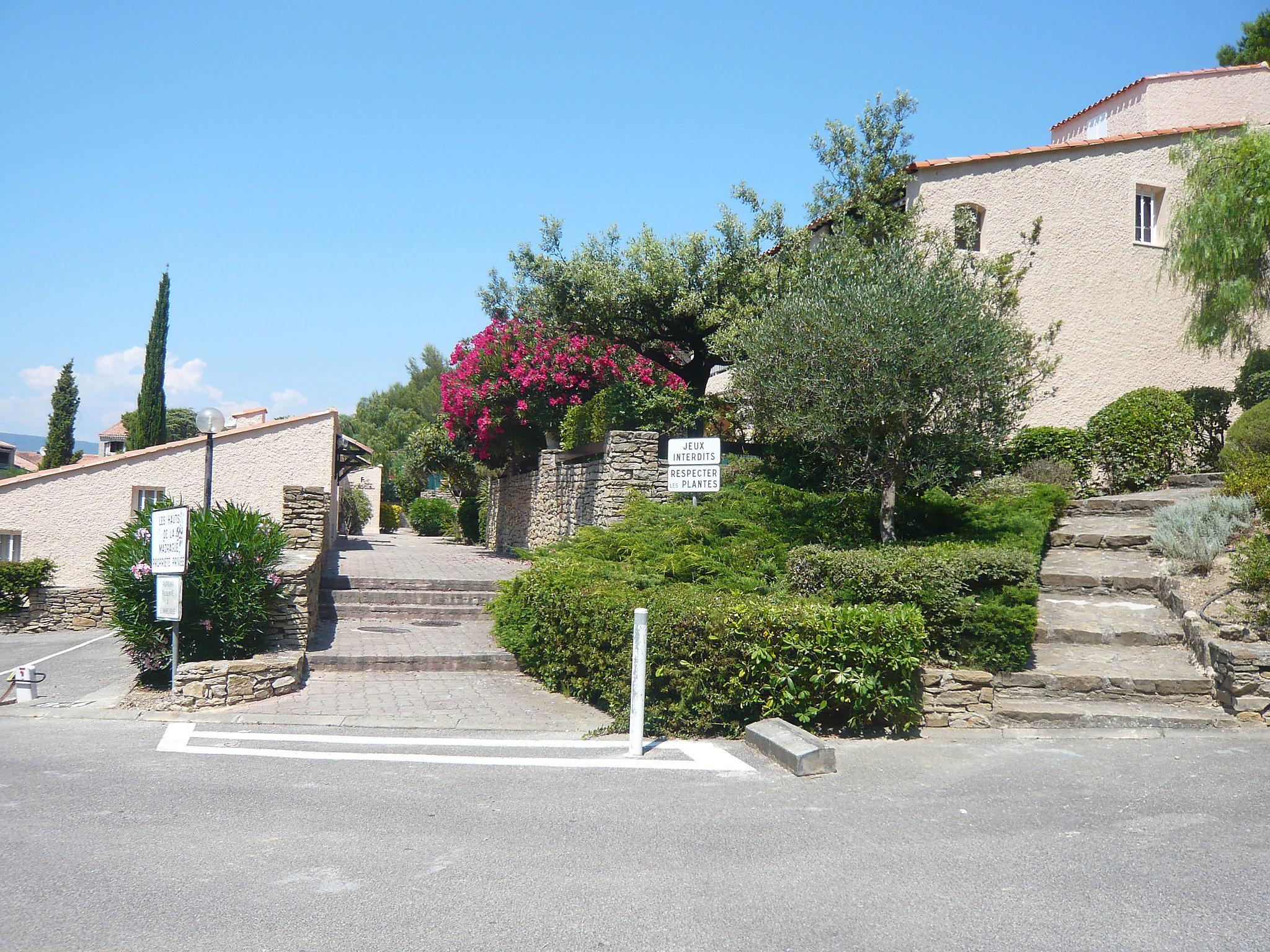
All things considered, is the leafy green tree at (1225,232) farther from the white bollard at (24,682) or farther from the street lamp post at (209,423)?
the white bollard at (24,682)

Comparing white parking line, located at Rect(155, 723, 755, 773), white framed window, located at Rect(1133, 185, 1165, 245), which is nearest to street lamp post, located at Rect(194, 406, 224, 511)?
white parking line, located at Rect(155, 723, 755, 773)

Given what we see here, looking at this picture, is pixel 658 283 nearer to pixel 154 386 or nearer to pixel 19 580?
pixel 19 580

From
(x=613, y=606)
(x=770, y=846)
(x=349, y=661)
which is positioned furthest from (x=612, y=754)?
(x=349, y=661)

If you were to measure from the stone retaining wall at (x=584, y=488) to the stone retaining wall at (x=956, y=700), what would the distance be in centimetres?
748

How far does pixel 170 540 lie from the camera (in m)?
9.02

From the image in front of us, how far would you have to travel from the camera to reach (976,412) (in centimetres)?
1091

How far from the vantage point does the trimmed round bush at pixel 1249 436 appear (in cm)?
1315

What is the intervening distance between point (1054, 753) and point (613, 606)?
373cm

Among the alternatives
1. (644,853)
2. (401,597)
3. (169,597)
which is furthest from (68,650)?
(644,853)

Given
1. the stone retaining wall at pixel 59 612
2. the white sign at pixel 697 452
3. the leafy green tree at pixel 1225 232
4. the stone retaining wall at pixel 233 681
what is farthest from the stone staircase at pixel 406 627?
the leafy green tree at pixel 1225 232

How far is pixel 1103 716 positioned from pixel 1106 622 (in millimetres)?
2189

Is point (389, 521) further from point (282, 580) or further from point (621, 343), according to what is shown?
point (282, 580)

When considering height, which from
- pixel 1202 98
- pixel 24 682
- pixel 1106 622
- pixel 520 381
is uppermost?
pixel 1202 98

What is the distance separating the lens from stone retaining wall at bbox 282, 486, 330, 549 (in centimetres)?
1362
